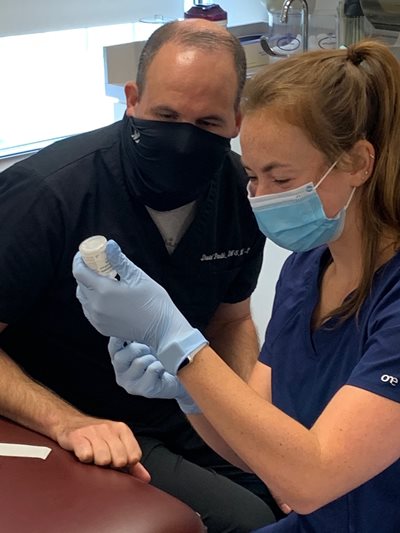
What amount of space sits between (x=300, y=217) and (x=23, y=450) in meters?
0.59

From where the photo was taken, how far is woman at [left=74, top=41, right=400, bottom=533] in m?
1.08

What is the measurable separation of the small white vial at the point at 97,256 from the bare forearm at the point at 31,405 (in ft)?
1.14

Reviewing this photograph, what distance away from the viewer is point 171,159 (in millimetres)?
1515

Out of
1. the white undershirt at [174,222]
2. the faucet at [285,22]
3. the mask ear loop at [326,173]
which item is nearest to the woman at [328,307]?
the mask ear loop at [326,173]

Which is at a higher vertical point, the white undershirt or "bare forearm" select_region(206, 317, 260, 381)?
the white undershirt

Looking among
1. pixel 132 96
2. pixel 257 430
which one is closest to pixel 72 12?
pixel 132 96

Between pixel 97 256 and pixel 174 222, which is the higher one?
pixel 97 256

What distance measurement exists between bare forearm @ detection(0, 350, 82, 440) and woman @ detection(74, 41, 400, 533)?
19 cm

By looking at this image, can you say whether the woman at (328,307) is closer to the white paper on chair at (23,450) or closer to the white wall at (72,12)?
the white paper on chair at (23,450)

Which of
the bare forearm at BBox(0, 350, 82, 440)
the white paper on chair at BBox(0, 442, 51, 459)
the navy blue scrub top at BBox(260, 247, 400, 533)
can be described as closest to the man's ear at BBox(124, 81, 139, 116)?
the navy blue scrub top at BBox(260, 247, 400, 533)

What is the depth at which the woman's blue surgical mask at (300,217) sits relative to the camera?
123 cm

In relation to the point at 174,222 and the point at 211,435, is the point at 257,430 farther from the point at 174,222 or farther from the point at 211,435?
the point at 174,222

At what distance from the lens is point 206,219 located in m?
1.71

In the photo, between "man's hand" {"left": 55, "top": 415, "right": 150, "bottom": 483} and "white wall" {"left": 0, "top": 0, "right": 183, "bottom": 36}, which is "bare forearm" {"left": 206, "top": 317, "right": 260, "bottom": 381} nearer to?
"man's hand" {"left": 55, "top": 415, "right": 150, "bottom": 483}
